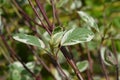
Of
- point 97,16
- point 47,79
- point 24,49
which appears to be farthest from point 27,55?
point 97,16

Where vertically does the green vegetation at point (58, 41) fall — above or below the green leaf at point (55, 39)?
below

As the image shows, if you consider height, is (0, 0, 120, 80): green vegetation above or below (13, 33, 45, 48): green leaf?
below

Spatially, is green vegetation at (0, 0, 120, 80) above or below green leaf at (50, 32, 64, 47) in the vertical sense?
below

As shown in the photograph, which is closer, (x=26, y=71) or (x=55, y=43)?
(x=55, y=43)

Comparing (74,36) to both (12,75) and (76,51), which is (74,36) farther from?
(76,51)

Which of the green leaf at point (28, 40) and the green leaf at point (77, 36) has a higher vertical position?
the green leaf at point (28, 40)

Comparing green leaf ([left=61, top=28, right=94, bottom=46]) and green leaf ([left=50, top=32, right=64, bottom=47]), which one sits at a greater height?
green leaf ([left=50, top=32, right=64, bottom=47])

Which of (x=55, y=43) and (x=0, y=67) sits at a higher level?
(x=55, y=43)

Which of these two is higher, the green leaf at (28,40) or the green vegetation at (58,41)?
the green leaf at (28,40)
